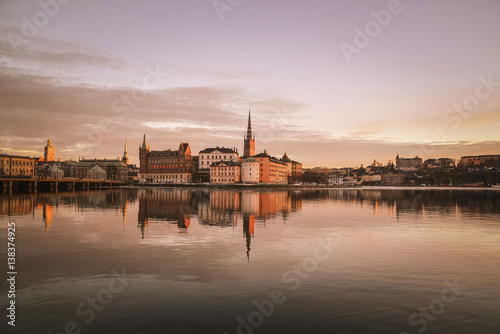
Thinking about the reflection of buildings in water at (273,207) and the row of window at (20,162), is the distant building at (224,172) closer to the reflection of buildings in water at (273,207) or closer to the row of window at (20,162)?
the row of window at (20,162)

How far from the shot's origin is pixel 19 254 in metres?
18.2

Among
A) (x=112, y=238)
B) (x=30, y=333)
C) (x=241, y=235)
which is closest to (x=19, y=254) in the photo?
(x=112, y=238)

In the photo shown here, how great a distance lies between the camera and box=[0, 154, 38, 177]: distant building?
151m

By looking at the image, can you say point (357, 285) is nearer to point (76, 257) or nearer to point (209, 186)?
point (76, 257)

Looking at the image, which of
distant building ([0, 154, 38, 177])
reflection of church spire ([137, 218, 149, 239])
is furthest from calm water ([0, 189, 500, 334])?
distant building ([0, 154, 38, 177])

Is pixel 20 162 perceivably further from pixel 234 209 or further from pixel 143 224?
pixel 143 224

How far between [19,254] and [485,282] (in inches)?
812

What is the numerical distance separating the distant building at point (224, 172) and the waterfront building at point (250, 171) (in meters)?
→ 3.84

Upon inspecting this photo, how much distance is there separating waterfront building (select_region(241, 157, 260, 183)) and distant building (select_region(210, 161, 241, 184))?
151 inches

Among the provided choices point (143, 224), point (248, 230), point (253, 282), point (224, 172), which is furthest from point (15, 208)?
point (224, 172)

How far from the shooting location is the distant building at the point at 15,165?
495 ft

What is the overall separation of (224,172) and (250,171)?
13.7 m

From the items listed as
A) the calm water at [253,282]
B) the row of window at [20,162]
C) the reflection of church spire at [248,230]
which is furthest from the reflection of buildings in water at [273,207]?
the row of window at [20,162]

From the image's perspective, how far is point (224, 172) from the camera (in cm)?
18888
